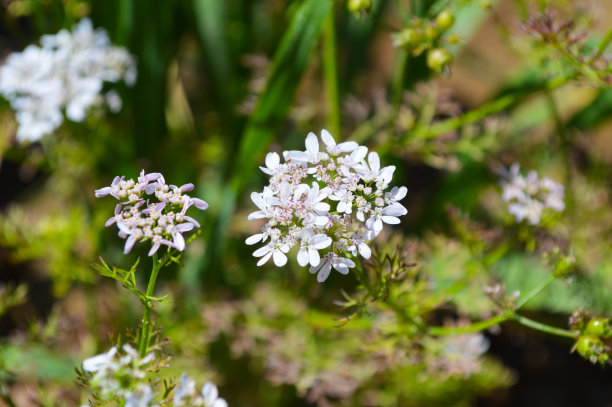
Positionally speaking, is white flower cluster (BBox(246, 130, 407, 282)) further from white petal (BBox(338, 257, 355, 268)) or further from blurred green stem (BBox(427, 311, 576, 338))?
blurred green stem (BBox(427, 311, 576, 338))

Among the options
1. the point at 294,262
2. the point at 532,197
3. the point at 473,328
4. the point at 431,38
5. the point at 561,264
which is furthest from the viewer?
the point at 294,262

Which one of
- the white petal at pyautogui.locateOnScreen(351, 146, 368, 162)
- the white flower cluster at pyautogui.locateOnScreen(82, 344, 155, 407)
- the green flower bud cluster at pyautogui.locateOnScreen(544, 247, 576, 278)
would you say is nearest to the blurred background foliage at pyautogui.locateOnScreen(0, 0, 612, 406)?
the green flower bud cluster at pyautogui.locateOnScreen(544, 247, 576, 278)

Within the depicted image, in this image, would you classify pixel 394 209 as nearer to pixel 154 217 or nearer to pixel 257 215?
pixel 257 215

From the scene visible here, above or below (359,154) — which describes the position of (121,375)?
below

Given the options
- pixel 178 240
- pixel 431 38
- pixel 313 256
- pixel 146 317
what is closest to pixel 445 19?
pixel 431 38

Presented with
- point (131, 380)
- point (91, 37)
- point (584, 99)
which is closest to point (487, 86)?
point (584, 99)

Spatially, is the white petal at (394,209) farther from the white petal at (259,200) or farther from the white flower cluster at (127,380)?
the white flower cluster at (127,380)
